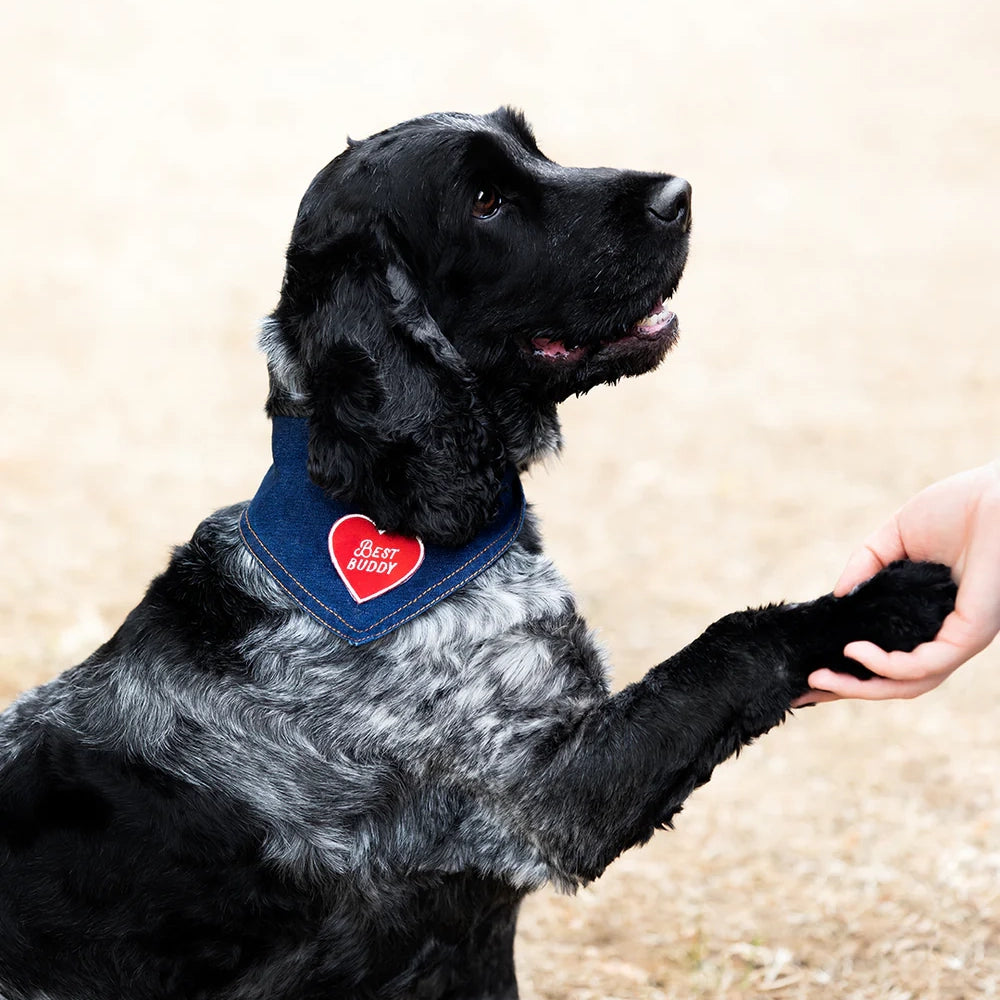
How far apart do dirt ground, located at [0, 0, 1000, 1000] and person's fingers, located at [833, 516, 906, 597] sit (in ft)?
3.19

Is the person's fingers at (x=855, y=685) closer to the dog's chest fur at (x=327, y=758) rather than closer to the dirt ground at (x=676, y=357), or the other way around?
the dog's chest fur at (x=327, y=758)

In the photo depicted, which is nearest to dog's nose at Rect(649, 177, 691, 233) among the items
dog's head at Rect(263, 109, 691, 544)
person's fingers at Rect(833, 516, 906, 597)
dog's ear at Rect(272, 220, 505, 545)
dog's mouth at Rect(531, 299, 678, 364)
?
dog's head at Rect(263, 109, 691, 544)

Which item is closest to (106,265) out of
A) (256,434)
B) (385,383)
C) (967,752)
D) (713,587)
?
(256,434)

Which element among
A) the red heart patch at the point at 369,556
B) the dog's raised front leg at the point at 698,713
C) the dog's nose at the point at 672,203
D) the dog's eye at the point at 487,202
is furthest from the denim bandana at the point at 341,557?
the dog's nose at the point at 672,203

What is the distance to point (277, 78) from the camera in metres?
18.0

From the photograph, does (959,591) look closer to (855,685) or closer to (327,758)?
(855,685)

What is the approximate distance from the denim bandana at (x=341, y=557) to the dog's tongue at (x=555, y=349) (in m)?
0.53

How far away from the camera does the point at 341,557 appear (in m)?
3.21

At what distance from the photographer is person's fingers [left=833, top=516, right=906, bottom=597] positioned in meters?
3.24

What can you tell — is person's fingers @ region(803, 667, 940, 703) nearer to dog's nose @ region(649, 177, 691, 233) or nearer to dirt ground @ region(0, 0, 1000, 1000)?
dirt ground @ region(0, 0, 1000, 1000)

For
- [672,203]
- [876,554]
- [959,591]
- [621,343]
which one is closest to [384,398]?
[621,343]

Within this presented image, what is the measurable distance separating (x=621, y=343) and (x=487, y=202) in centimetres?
50

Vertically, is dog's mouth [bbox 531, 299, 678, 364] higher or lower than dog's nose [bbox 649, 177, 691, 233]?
lower

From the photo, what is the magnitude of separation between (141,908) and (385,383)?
131 centimetres
